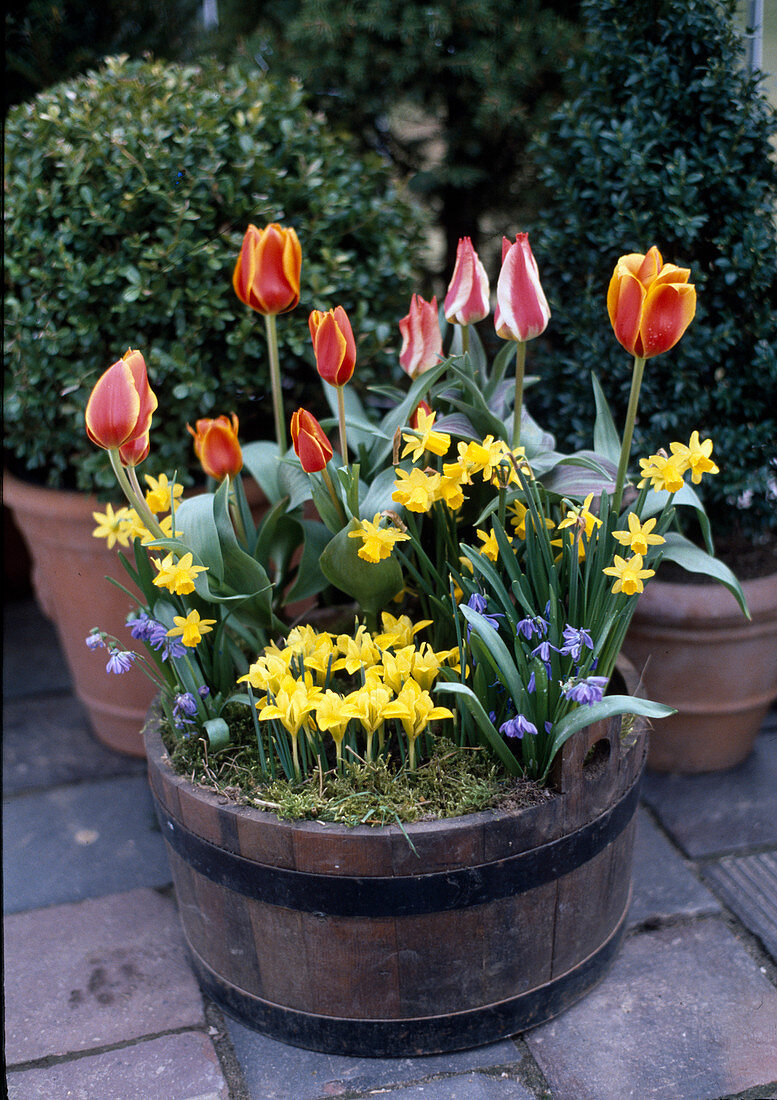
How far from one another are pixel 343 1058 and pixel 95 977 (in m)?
0.51

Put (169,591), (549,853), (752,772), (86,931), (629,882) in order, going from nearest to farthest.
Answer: (549,853), (169,591), (629,882), (86,931), (752,772)

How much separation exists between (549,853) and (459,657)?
0.32m

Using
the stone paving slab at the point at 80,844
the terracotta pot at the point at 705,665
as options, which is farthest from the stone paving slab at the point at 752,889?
the stone paving slab at the point at 80,844

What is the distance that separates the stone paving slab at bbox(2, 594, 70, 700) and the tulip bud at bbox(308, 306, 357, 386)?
5.78 feet

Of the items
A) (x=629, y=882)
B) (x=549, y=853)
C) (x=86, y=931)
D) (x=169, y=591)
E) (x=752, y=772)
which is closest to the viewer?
(x=549, y=853)

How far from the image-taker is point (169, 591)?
1454 millimetres

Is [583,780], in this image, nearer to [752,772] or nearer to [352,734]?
[352,734]

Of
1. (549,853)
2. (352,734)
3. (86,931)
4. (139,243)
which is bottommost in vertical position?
(86,931)

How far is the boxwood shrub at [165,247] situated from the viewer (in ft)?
6.07

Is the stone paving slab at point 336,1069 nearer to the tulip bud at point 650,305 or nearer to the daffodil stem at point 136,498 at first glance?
the daffodil stem at point 136,498

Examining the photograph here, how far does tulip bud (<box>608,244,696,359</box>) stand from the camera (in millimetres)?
1193

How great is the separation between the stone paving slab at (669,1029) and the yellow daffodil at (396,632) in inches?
26.4

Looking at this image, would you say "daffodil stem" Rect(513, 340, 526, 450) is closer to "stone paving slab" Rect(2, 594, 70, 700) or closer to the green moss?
the green moss

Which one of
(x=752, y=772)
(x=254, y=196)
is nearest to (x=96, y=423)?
(x=254, y=196)
